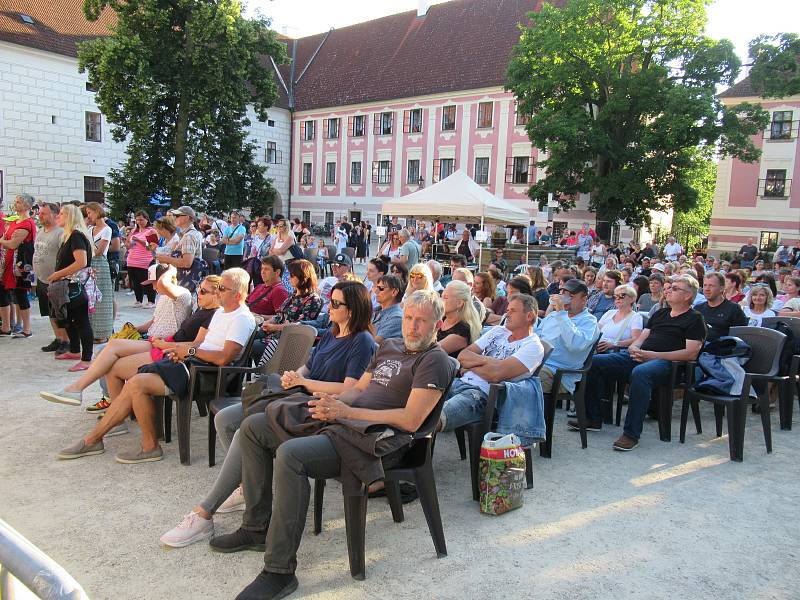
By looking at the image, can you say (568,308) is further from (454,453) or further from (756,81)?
(756,81)

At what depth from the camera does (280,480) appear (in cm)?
301

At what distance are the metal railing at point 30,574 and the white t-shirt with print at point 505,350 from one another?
3376 millimetres

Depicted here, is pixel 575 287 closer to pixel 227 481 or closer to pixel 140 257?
pixel 227 481

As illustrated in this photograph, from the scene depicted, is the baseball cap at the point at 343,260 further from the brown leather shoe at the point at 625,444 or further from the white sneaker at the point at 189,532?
the white sneaker at the point at 189,532

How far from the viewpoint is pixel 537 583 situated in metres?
3.11

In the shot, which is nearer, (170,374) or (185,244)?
(170,374)

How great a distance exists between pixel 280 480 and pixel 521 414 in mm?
1804

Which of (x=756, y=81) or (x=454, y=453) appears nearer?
(x=454, y=453)

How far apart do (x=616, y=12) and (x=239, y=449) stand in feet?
87.3

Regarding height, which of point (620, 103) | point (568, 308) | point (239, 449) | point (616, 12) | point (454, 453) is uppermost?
point (616, 12)

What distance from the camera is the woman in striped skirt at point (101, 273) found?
25.5 ft

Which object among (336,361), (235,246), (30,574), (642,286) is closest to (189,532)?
(336,361)

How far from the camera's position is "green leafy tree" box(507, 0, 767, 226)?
962 inches

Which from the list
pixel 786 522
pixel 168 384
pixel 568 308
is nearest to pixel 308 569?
pixel 168 384
